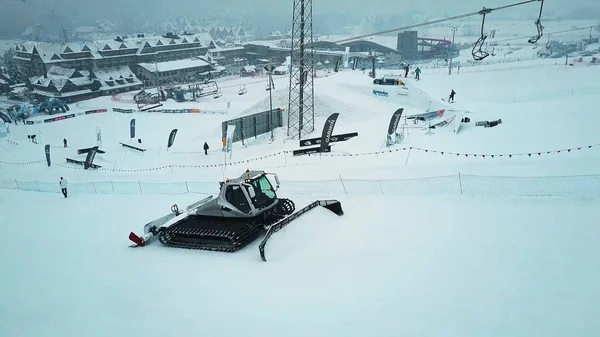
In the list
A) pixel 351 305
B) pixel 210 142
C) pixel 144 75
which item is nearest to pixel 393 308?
pixel 351 305

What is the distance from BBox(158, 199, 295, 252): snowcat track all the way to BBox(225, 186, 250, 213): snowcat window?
37 centimetres

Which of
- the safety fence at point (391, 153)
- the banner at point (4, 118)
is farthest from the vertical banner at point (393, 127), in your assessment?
the banner at point (4, 118)

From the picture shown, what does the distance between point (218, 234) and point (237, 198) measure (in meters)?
0.95

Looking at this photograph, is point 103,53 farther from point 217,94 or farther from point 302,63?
point 302,63

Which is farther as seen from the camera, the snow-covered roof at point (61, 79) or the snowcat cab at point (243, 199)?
the snow-covered roof at point (61, 79)

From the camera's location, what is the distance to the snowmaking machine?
878 centimetres

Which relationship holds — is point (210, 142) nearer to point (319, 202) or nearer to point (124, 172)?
point (124, 172)

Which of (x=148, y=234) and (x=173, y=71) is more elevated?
(x=173, y=71)

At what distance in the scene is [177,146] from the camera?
3156 centimetres

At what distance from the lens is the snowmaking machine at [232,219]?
28.8 ft

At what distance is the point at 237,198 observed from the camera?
9.18m

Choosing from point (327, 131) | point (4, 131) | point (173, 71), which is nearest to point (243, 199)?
point (327, 131)

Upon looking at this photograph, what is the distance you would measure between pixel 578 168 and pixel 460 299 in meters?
10.4

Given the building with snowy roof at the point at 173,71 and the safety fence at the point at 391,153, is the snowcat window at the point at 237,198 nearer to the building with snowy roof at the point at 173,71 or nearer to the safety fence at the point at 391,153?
the safety fence at the point at 391,153
